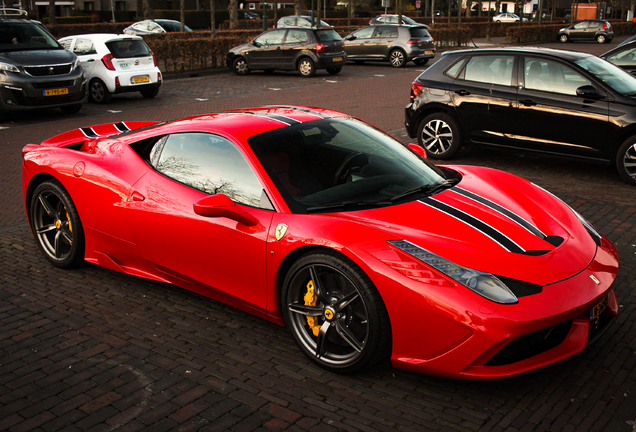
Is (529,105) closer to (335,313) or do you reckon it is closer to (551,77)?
(551,77)

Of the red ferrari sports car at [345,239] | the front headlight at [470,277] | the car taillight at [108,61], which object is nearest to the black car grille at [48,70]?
the car taillight at [108,61]

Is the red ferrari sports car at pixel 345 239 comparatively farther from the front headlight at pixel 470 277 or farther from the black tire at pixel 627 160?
the black tire at pixel 627 160

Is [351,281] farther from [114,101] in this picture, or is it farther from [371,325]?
[114,101]

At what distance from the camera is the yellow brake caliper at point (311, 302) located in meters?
3.76

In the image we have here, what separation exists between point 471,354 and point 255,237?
1502 mm

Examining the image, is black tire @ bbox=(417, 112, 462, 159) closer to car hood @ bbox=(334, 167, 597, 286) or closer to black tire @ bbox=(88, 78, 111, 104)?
car hood @ bbox=(334, 167, 597, 286)

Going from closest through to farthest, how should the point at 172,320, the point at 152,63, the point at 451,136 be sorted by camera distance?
1. the point at 172,320
2. the point at 451,136
3. the point at 152,63

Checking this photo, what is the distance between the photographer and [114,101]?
16.6 meters

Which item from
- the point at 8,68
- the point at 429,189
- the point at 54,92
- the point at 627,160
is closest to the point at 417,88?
the point at 627,160

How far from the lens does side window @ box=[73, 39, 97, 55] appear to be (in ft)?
51.5

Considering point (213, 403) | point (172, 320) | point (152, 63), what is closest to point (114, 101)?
point (152, 63)

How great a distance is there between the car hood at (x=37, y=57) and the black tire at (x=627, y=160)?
446 inches

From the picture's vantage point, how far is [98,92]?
16.0 metres

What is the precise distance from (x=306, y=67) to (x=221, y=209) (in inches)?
731
